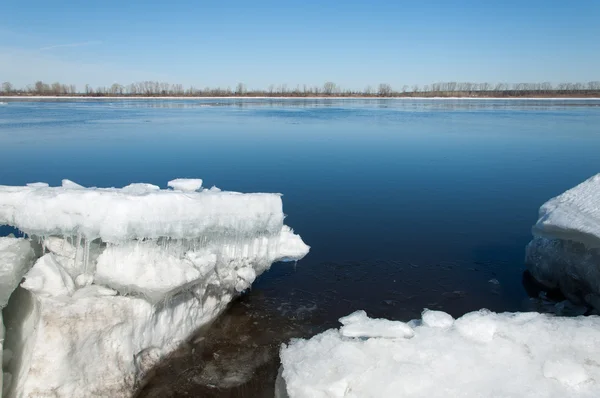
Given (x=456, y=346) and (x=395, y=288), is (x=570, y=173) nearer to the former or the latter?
(x=395, y=288)

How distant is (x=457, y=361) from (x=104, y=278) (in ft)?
13.5

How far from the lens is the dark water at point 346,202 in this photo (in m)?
6.54

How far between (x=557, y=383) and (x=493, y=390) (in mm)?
578

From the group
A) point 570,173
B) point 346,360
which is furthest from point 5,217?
point 570,173

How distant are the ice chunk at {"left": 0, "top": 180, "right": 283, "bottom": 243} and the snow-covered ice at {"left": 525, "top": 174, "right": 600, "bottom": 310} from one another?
17.1 ft

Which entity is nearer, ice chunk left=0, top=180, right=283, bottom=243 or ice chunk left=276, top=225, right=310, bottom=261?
ice chunk left=0, top=180, right=283, bottom=243

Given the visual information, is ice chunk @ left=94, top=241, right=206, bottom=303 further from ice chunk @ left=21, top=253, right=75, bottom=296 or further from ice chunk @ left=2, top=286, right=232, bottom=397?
ice chunk @ left=21, top=253, right=75, bottom=296

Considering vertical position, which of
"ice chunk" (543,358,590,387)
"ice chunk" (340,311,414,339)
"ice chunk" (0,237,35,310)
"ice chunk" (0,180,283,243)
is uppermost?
"ice chunk" (0,180,283,243)

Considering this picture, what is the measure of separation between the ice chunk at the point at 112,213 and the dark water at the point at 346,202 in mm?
1751

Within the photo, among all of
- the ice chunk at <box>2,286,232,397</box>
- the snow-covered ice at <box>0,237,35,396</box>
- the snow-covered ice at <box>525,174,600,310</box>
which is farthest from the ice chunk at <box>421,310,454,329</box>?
the snow-covered ice at <box>0,237,35,396</box>

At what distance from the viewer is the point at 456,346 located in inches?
165

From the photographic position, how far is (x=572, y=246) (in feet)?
23.9

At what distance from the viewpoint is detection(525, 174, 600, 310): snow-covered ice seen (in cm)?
643

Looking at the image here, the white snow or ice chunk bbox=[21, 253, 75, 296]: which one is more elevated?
ice chunk bbox=[21, 253, 75, 296]
